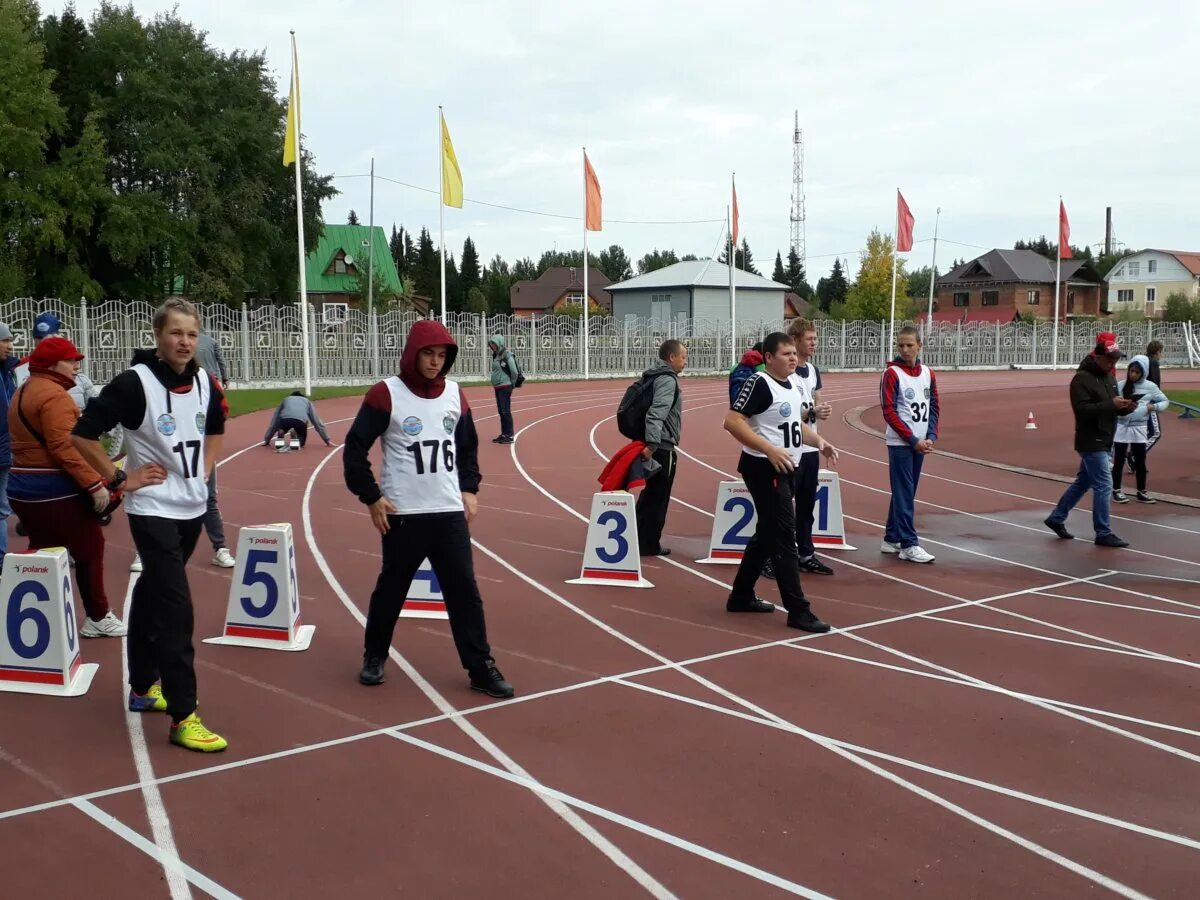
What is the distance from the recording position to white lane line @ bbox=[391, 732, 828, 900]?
12.3 ft

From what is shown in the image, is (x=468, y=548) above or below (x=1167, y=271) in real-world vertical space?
below

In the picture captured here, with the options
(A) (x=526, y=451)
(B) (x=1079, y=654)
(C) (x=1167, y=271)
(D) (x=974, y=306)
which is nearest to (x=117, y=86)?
(A) (x=526, y=451)

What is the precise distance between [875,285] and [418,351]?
6788cm

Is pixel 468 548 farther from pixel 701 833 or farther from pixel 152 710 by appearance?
pixel 701 833

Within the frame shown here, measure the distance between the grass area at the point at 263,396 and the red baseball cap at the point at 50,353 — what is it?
17468 mm

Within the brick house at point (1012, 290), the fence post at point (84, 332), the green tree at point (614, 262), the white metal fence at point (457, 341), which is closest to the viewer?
the fence post at point (84, 332)

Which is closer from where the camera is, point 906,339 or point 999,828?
point 999,828

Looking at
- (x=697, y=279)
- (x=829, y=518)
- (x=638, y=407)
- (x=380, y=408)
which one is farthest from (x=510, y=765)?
(x=697, y=279)

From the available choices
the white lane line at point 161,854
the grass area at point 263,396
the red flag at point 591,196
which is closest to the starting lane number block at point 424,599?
the white lane line at point 161,854

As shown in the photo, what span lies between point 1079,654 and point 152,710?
5543mm

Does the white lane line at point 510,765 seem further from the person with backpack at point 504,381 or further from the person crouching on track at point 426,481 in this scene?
the person with backpack at point 504,381

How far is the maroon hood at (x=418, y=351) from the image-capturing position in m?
5.48

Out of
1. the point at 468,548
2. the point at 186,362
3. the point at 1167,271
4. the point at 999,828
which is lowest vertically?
the point at 999,828

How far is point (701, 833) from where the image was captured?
4.14 meters
